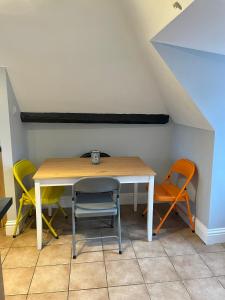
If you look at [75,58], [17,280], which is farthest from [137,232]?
[75,58]

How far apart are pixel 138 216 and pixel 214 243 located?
0.95 m

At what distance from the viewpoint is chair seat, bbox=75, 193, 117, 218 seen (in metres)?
2.21

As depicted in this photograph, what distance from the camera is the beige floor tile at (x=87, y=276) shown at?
1.89m

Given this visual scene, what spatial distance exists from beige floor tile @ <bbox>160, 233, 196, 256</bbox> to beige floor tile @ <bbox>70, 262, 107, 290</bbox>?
701mm

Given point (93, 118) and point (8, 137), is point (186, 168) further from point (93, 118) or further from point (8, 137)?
point (8, 137)

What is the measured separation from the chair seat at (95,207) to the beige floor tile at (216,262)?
0.95 m

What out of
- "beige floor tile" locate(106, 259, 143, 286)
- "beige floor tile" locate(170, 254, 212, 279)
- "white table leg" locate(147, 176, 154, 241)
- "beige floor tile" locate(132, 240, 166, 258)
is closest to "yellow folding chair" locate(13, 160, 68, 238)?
"beige floor tile" locate(106, 259, 143, 286)

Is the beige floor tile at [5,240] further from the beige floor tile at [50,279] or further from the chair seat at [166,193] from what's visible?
the chair seat at [166,193]

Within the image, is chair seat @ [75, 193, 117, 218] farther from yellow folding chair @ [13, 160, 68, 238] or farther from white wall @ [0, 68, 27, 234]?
white wall @ [0, 68, 27, 234]

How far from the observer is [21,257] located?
2225mm

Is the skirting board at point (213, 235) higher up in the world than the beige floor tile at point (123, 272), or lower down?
higher up

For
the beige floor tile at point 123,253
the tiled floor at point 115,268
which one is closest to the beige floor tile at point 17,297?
the tiled floor at point 115,268

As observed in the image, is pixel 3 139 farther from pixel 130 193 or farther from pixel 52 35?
pixel 130 193

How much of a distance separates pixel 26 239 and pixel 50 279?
2.32ft
